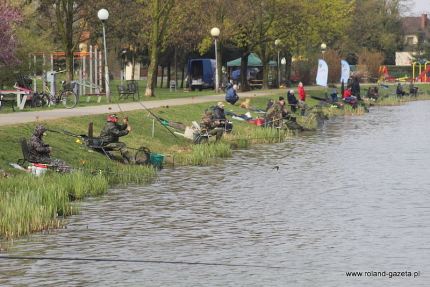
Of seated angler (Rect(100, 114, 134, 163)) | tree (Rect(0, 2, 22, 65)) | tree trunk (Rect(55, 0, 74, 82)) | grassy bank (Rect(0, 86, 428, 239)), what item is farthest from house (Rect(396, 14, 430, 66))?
seated angler (Rect(100, 114, 134, 163))

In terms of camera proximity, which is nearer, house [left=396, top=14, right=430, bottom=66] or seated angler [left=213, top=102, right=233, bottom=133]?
→ seated angler [left=213, top=102, right=233, bottom=133]

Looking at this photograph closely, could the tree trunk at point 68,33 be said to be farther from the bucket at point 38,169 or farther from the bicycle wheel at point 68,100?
the bucket at point 38,169

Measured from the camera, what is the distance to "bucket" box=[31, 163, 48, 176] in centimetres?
2188

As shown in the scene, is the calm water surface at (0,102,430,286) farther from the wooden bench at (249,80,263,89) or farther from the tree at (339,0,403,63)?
the tree at (339,0,403,63)

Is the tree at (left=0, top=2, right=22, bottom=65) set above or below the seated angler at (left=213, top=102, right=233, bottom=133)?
above

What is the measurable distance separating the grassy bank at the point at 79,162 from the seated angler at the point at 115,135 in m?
0.36

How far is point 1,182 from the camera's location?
66.2ft

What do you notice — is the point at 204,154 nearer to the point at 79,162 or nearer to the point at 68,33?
the point at 79,162

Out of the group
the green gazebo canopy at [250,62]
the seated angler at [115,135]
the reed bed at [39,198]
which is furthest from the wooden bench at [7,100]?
the green gazebo canopy at [250,62]

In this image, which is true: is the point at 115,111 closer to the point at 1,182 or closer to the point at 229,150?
the point at 229,150

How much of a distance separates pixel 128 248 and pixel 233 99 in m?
31.4

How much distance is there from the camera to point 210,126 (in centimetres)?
3372

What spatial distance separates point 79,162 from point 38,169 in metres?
3.07

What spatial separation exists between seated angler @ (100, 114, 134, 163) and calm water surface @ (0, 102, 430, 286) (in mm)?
1123
